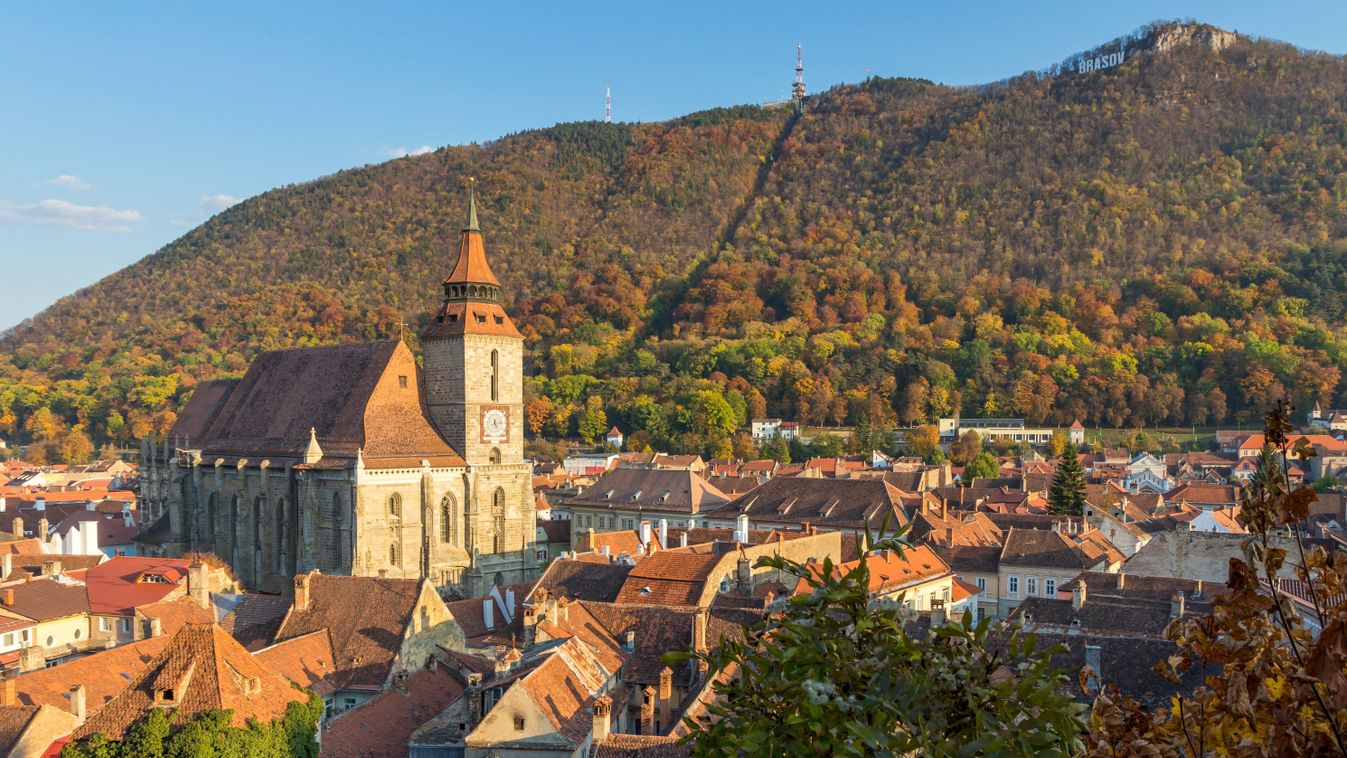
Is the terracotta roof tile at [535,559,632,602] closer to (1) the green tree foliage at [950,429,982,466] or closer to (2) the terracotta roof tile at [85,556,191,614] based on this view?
(2) the terracotta roof tile at [85,556,191,614]

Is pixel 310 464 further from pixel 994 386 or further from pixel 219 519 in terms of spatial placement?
pixel 994 386

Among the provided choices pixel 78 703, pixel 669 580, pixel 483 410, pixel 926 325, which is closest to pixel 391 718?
pixel 78 703

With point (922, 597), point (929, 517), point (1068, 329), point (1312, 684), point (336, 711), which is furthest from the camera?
point (1068, 329)

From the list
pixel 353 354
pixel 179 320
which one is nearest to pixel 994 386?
pixel 353 354

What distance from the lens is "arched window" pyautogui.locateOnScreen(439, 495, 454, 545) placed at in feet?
174

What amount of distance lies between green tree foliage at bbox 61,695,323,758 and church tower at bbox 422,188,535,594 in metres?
30.2

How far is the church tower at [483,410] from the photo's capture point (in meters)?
53.9

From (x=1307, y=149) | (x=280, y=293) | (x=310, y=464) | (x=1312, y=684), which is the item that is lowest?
(x=310, y=464)

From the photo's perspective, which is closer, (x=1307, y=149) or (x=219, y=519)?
(x=219, y=519)

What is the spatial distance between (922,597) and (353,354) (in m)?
30.9

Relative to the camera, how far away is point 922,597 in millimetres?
43594

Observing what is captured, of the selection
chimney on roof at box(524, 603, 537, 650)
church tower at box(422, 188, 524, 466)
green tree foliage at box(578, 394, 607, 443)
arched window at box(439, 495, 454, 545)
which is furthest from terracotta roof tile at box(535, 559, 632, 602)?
green tree foliage at box(578, 394, 607, 443)

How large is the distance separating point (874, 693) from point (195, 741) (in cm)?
1908

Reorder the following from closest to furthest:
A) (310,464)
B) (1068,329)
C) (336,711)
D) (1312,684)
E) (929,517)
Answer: (1312,684) → (336,711) → (310,464) → (929,517) → (1068,329)
